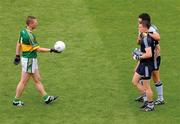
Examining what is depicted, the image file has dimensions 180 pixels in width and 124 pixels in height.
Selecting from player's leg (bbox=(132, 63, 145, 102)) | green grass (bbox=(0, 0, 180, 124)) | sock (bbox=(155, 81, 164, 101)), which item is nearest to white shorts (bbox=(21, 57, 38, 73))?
green grass (bbox=(0, 0, 180, 124))

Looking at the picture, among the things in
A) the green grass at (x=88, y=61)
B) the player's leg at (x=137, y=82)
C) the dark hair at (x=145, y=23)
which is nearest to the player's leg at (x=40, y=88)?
the green grass at (x=88, y=61)

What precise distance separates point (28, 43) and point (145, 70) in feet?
8.88

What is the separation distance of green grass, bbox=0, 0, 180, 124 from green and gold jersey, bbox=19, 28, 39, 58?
124cm

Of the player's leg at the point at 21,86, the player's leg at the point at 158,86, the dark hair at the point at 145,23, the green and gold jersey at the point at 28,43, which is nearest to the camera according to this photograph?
the dark hair at the point at 145,23

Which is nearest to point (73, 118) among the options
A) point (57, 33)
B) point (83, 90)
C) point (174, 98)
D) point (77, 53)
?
point (83, 90)

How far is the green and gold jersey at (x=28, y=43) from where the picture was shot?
13047mm

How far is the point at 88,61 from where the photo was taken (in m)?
15.9

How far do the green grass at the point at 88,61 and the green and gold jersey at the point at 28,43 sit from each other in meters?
1.24

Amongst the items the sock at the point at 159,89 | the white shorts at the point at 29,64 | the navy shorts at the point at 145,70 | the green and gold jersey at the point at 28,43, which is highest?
the green and gold jersey at the point at 28,43

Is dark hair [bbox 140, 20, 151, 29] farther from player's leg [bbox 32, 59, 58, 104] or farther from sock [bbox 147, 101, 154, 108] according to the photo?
player's leg [bbox 32, 59, 58, 104]

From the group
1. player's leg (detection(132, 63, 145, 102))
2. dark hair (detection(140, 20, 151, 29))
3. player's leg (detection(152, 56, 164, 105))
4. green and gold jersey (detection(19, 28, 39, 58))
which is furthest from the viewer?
player's leg (detection(152, 56, 164, 105))

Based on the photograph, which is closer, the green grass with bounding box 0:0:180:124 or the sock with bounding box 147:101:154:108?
the green grass with bounding box 0:0:180:124

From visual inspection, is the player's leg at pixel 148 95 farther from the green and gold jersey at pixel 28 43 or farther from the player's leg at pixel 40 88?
the green and gold jersey at pixel 28 43

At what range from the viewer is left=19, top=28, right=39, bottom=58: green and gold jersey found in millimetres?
13047
